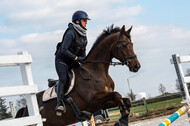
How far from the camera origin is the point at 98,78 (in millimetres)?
6305

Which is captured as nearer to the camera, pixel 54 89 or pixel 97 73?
pixel 97 73

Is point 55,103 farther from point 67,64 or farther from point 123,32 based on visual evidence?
point 123,32

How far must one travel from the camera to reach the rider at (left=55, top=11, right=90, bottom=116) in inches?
250

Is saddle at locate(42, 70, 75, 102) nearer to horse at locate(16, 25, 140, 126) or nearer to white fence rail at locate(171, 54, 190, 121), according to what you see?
horse at locate(16, 25, 140, 126)

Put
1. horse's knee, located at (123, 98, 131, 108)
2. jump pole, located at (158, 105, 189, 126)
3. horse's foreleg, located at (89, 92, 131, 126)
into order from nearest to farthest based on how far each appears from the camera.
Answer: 1. jump pole, located at (158, 105, 189, 126)
2. horse's foreleg, located at (89, 92, 131, 126)
3. horse's knee, located at (123, 98, 131, 108)

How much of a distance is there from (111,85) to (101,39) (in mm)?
1073

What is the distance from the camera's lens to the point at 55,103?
6805 mm

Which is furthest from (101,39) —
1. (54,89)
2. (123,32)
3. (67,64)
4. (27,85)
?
(27,85)

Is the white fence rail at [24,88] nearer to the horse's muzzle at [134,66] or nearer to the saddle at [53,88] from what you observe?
the saddle at [53,88]

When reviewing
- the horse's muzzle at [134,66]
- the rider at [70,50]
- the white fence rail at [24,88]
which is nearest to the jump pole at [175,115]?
the horse's muzzle at [134,66]

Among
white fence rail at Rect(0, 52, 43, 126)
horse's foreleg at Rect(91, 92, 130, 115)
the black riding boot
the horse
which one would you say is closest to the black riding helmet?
the horse

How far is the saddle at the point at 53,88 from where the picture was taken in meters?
6.45

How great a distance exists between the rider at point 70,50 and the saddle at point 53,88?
8cm

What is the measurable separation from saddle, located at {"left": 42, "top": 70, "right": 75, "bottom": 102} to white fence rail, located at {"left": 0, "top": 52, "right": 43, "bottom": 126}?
220cm
